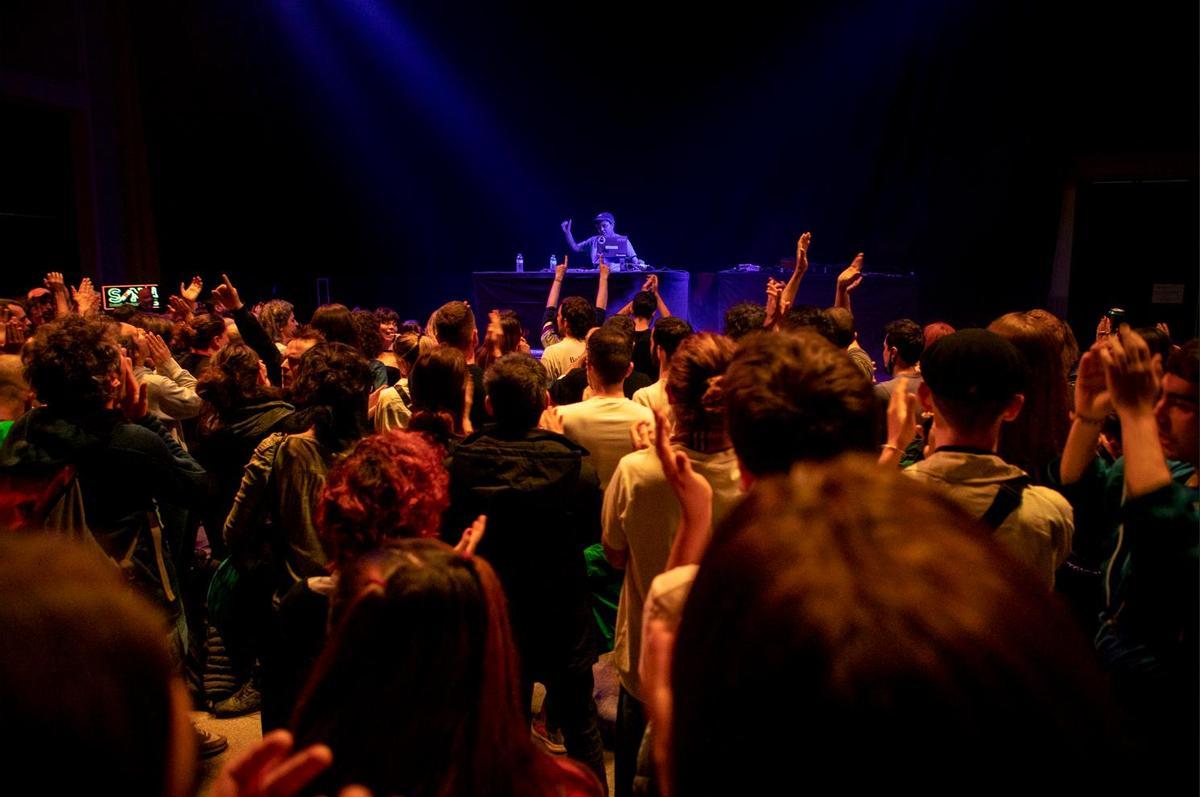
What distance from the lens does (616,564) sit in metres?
2.46

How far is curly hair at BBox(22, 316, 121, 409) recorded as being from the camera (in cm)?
272

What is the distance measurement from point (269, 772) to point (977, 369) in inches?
71.1

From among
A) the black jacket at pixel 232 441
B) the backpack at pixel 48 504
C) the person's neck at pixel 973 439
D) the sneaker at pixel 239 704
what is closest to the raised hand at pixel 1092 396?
the person's neck at pixel 973 439

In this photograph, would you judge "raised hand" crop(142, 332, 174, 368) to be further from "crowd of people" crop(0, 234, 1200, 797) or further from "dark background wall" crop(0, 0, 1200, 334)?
"dark background wall" crop(0, 0, 1200, 334)

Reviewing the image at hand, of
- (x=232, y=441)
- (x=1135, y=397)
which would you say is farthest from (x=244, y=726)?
(x=1135, y=397)

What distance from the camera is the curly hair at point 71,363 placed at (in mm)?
2725

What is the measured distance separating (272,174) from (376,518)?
11.4 m

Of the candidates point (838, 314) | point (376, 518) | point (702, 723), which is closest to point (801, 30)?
point (838, 314)

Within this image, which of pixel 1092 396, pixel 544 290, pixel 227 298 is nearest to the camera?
pixel 1092 396

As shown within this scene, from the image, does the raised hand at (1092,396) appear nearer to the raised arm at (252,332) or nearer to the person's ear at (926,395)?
the person's ear at (926,395)

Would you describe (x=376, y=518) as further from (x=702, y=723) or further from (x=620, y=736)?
(x=702, y=723)

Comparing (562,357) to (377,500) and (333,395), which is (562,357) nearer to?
(333,395)

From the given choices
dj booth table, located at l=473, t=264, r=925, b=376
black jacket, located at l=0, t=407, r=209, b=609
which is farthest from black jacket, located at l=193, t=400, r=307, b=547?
dj booth table, located at l=473, t=264, r=925, b=376

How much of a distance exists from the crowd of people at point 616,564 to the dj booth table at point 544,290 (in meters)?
4.75
